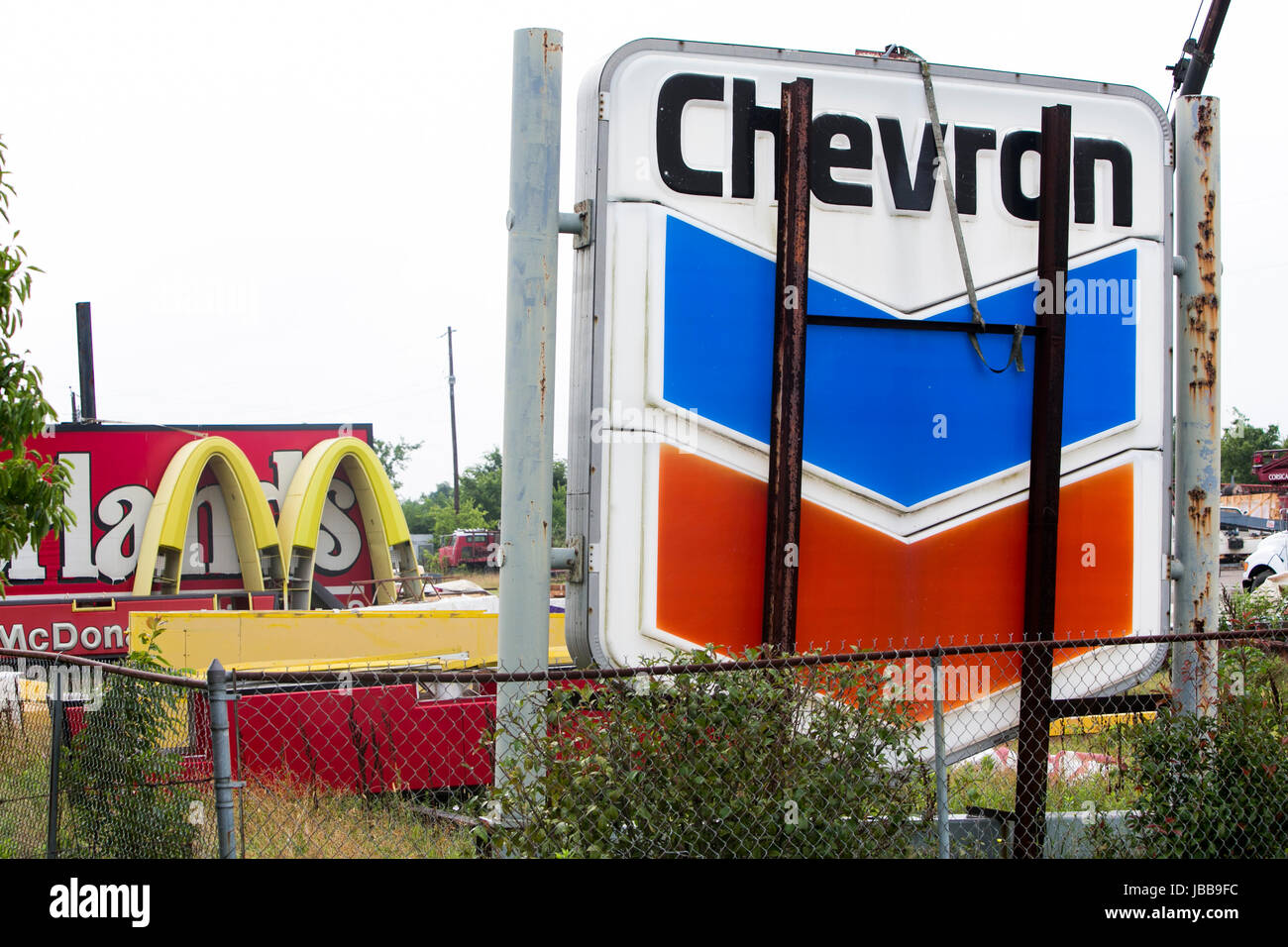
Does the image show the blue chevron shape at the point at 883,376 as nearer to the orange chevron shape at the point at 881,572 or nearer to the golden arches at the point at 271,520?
the orange chevron shape at the point at 881,572

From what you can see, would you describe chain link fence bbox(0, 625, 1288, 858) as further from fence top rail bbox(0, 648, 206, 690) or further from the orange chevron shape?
the orange chevron shape

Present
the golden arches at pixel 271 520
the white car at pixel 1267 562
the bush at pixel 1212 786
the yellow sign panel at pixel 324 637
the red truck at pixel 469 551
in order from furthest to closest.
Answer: the red truck at pixel 469 551
the white car at pixel 1267 562
the golden arches at pixel 271 520
the yellow sign panel at pixel 324 637
the bush at pixel 1212 786

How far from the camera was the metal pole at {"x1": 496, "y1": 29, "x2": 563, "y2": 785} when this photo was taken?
16.0ft

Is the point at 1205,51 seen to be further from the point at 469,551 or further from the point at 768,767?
the point at 469,551

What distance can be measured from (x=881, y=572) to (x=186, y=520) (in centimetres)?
1587

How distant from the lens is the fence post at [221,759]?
4.23 metres

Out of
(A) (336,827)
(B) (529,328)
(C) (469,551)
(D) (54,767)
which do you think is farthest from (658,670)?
(C) (469,551)

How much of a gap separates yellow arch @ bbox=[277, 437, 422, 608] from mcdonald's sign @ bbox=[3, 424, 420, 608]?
28mm

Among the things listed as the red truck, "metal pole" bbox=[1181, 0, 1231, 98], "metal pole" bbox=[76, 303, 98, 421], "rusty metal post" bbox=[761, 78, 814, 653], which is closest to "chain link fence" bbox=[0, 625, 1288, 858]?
"rusty metal post" bbox=[761, 78, 814, 653]

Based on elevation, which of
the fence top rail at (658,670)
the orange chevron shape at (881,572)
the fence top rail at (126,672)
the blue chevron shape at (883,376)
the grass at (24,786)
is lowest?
the grass at (24,786)

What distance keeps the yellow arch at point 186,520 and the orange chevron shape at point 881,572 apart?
15206 millimetres

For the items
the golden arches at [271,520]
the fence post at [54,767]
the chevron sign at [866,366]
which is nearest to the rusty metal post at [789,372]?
the chevron sign at [866,366]

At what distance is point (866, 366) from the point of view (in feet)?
18.0
